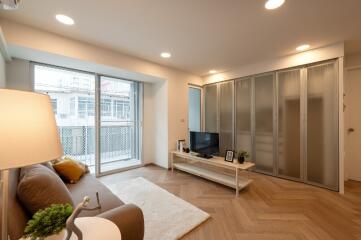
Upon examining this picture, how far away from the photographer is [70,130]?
3449 millimetres

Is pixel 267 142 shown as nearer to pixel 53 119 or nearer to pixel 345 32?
pixel 345 32

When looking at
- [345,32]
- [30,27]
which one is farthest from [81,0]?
[345,32]

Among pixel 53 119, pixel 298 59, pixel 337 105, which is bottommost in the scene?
pixel 53 119

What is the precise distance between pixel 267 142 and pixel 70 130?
14.0ft

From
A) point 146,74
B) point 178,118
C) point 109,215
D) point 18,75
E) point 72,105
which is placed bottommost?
point 109,215

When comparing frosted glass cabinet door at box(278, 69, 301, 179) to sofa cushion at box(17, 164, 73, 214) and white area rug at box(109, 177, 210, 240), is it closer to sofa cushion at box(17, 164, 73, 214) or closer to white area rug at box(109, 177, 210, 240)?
white area rug at box(109, 177, 210, 240)

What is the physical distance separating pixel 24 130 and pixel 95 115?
3.22 meters

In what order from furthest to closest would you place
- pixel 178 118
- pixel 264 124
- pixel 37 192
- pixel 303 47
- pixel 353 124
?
pixel 178 118 < pixel 264 124 < pixel 353 124 < pixel 303 47 < pixel 37 192

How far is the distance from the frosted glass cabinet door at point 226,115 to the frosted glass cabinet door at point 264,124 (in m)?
0.65

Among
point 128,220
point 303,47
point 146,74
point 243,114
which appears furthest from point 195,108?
point 128,220

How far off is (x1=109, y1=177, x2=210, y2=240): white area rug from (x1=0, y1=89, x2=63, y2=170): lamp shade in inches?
61.6

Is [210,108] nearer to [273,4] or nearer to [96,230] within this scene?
[273,4]

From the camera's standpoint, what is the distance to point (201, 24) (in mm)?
2268

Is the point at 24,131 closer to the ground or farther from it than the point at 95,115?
closer to the ground
